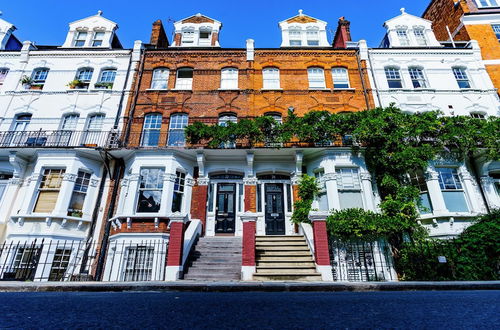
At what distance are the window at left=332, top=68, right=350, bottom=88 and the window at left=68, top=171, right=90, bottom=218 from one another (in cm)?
1481

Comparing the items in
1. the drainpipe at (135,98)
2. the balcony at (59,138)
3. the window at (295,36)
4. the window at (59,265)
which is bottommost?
the window at (59,265)

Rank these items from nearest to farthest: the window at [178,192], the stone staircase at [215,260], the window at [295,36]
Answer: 1. the stone staircase at [215,260]
2. the window at [178,192]
3. the window at [295,36]

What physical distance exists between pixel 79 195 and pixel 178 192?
471 cm

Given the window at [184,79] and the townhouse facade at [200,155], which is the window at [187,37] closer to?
the townhouse facade at [200,155]

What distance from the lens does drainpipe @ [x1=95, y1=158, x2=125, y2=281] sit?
10868 millimetres

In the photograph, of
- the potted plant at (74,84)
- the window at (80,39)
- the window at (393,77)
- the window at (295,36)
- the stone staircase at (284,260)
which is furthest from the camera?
the window at (295,36)

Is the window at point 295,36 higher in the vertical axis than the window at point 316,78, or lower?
higher

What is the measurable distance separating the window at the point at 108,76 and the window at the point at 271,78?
9.36 metres

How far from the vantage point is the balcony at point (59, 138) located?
13141 millimetres

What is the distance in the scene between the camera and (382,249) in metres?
10.7

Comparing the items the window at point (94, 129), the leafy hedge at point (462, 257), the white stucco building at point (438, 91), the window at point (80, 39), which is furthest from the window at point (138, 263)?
the window at point (80, 39)

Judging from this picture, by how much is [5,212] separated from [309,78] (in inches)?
687

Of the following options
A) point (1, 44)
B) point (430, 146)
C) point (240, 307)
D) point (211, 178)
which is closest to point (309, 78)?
point (430, 146)

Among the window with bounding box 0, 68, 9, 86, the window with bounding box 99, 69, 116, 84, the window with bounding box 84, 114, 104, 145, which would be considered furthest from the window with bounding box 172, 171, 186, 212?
the window with bounding box 0, 68, 9, 86
